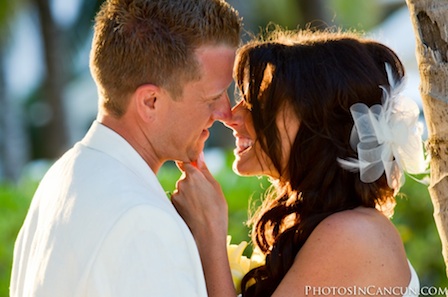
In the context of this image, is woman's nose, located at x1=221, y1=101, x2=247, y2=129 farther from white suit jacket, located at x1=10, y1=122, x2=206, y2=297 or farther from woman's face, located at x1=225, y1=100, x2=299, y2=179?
white suit jacket, located at x1=10, y1=122, x2=206, y2=297

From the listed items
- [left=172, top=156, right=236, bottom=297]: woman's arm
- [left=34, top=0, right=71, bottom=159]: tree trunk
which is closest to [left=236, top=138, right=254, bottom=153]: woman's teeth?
[left=172, top=156, right=236, bottom=297]: woman's arm

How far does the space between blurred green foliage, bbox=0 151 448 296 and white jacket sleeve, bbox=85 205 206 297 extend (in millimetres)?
4114

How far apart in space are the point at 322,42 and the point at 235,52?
1.18ft

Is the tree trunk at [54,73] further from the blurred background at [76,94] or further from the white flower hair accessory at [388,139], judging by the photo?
the white flower hair accessory at [388,139]

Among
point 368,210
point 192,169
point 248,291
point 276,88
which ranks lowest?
point 248,291

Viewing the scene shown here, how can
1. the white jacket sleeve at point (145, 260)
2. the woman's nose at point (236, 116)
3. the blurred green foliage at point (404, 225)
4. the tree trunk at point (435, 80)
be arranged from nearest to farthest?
the white jacket sleeve at point (145, 260)
the tree trunk at point (435, 80)
the woman's nose at point (236, 116)
the blurred green foliage at point (404, 225)

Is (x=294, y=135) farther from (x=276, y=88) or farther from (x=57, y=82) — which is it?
(x=57, y=82)

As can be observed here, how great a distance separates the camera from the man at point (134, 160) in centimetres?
323

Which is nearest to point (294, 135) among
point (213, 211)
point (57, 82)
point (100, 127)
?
point (213, 211)

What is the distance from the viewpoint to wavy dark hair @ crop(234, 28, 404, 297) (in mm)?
3854

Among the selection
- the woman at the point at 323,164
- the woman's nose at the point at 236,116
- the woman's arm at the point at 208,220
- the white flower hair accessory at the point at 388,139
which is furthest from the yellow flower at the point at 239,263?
the white flower hair accessory at the point at 388,139

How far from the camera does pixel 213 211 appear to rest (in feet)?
12.5

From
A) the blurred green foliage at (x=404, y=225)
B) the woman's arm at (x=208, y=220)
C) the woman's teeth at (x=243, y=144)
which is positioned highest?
the woman's teeth at (x=243, y=144)

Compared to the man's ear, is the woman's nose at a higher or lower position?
lower
